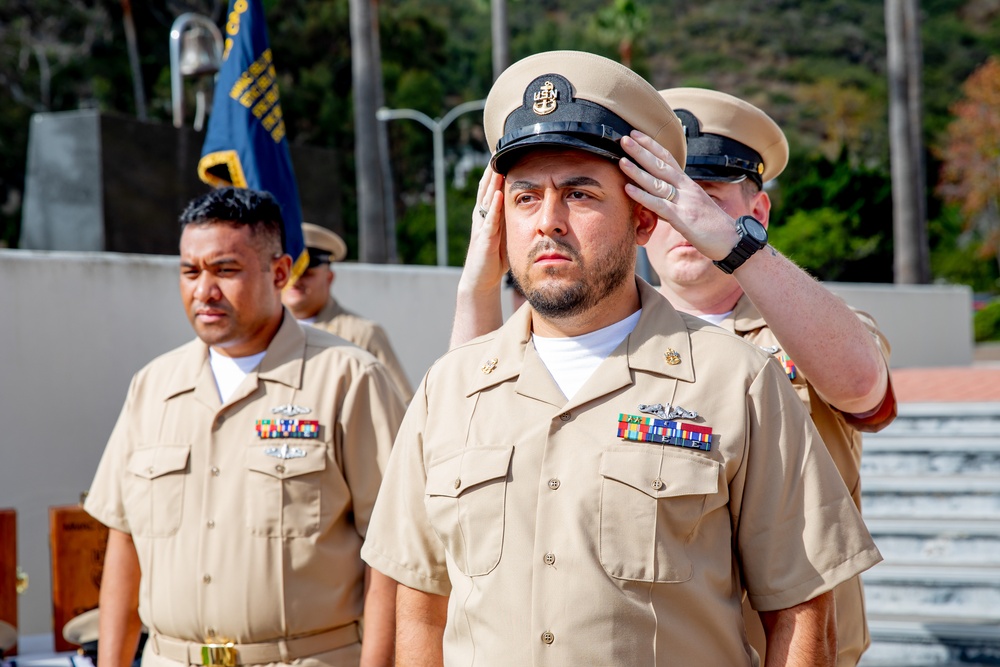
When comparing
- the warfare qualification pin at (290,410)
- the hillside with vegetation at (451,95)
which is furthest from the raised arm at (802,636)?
the hillside with vegetation at (451,95)

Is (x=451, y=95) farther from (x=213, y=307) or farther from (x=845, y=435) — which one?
(x=845, y=435)

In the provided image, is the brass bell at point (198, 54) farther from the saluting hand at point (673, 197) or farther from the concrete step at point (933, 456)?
the saluting hand at point (673, 197)

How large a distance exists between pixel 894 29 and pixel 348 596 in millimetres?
19552

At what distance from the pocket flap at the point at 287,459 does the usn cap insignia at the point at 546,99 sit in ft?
4.91

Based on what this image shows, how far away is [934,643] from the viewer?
224 inches

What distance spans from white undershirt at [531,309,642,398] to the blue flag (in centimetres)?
363

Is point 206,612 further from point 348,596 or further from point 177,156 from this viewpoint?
point 177,156

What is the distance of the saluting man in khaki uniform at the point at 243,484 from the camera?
10.6ft

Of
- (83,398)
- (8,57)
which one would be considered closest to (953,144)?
(8,57)

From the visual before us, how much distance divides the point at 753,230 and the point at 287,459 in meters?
1.62

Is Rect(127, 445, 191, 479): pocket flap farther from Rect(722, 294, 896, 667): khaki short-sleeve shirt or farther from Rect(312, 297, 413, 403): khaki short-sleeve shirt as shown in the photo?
Rect(312, 297, 413, 403): khaki short-sleeve shirt

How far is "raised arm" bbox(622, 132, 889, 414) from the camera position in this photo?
213cm

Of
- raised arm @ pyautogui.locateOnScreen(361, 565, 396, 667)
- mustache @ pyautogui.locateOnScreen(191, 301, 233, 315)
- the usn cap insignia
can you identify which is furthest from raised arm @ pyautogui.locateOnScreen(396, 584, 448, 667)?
mustache @ pyautogui.locateOnScreen(191, 301, 233, 315)

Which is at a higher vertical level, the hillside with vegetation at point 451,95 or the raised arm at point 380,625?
the hillside with vegetation at point 451,95
